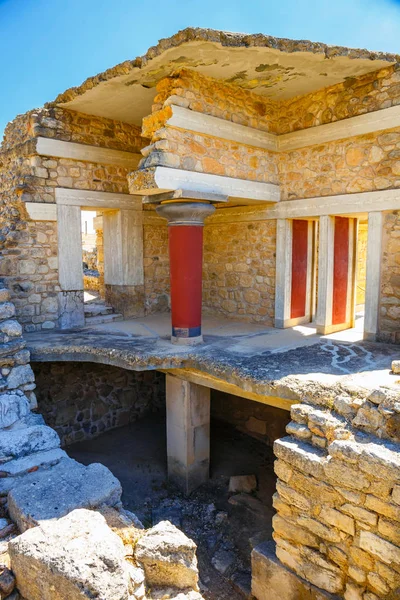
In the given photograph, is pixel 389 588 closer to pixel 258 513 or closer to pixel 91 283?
pixel 258 513

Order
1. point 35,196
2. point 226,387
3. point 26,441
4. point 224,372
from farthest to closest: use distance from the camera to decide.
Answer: point 35,196
point 226,387
point 224,372
point 26,441

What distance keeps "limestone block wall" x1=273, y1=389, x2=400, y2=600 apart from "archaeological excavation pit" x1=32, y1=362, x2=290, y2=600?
1.25 meters

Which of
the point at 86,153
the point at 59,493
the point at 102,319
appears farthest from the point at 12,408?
the point at 86,153

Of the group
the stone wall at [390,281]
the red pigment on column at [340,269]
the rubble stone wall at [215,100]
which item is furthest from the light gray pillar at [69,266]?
the stone wall at [390,281]

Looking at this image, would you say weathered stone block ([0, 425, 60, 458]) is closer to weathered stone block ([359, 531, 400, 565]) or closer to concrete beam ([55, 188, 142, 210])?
weathered stone block ([359, 531, 400, 565])

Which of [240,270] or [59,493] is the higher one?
[240,270]

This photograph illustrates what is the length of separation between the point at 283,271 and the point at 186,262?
79.9 inches

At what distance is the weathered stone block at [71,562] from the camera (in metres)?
2.21

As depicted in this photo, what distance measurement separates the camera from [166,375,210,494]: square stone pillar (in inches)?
239

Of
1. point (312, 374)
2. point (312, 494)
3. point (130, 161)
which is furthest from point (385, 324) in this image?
point (130, 161)

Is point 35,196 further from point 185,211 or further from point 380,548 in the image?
point 380,548

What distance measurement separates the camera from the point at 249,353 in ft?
18.6

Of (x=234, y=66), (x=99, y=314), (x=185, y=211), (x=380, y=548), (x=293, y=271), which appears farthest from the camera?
(x=99, y=314)

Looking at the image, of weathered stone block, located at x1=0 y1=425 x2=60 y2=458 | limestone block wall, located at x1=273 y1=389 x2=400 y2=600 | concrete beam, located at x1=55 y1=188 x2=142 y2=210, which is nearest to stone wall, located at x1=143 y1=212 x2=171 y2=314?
concrete beam, located at x1=55 y1=188 x2=142 y2=210
